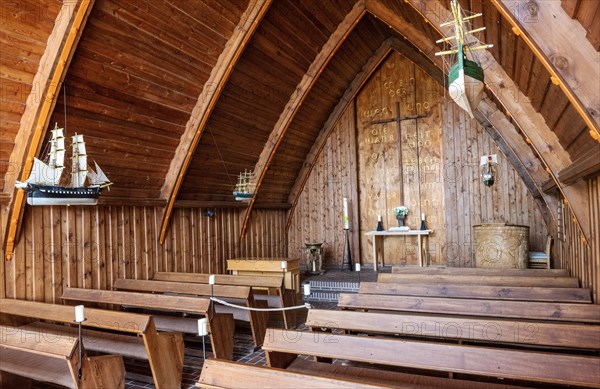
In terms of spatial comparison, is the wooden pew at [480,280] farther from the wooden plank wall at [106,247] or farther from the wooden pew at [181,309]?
the wooden plank wall at [106,247]

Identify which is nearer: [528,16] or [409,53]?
[528,16]

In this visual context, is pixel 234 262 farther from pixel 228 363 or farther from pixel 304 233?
pixel 228 363

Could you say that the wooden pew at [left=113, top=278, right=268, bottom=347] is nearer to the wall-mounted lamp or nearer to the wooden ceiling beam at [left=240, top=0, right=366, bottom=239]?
the wooden ceiling beam at [left=240, top=0, right=366, bottom=239]

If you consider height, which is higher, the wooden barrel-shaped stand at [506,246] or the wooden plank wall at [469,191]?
the wooden plank wall at [469,191]

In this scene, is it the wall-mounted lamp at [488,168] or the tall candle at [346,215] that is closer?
the wall-mounted lamp at [488,168]

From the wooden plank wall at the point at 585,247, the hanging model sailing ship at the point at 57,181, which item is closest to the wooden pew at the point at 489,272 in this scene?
the wooden plank wall at the point at 585,247

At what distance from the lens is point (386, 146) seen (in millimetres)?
9656

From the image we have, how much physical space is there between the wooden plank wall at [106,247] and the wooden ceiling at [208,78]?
0.37 m

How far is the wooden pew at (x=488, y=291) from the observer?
378 centimetres

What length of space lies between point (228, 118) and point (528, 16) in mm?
5623

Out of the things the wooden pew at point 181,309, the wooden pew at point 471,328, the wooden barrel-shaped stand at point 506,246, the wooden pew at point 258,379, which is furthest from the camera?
the wooden barrel-shaped stand at point 506,246

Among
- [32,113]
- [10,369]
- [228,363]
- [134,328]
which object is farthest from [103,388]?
[32,113]

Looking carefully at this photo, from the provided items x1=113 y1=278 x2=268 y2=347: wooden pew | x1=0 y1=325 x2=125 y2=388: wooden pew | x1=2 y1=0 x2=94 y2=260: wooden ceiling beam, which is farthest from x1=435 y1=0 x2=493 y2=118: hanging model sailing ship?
x1=2 y1=0 x2=94 y2=260: wooden ceiling beam

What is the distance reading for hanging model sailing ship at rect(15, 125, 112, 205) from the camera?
4.27 meters
